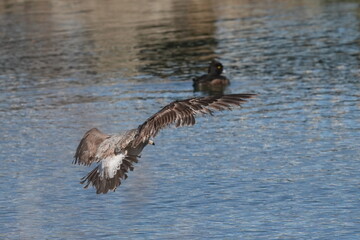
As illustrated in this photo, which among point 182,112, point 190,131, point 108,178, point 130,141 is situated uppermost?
point 182,112

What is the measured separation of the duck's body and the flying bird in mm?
12514

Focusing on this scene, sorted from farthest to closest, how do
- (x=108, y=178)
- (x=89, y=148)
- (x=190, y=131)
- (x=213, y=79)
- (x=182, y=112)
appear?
(x=213, y=79) → (x=190, y=131) → (x=89, y=148) → (x=108, y=178) → (x=182, y=112)

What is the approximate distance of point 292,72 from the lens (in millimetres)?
27953

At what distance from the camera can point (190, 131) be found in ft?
66.9

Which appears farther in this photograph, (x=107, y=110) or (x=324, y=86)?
(x=324, y=86)

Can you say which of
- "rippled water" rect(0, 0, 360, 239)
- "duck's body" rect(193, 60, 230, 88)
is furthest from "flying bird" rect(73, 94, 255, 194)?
"duck's body" rect(193, 60, 230, 88)

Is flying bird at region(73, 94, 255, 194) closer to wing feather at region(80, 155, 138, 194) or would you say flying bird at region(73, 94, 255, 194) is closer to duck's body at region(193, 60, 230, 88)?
wing feather at region(80, 155, 138, 194)

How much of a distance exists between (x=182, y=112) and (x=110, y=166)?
4.49ft

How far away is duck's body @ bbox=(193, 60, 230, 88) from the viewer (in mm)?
26375

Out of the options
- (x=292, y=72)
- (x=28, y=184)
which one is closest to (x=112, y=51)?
(x=292, y=72)

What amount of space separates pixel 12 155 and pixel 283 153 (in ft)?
17.8

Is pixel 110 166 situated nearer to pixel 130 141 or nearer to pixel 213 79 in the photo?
pixel 130 141

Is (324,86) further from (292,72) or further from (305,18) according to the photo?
(305,18)

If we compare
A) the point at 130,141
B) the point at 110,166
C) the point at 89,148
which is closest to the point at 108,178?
the point at 110,166
